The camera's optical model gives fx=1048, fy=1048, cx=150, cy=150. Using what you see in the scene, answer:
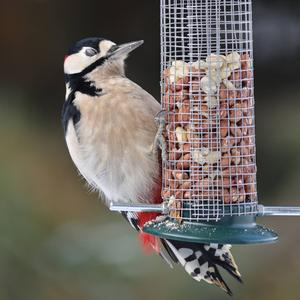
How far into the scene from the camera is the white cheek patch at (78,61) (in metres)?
4.99

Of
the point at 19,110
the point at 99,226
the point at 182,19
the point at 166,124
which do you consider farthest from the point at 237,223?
the point at 19,110

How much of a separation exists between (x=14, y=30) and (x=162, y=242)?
4.19m

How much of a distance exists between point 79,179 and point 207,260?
3.60 metres

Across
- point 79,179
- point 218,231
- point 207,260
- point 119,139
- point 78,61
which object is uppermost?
point 78,61

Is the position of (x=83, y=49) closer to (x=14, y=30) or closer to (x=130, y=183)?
(x=130, y=183)

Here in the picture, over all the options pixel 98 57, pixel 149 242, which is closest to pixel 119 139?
pixel 98 57

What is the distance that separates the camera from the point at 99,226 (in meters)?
8.05

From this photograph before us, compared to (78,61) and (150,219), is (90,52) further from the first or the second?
(150,219)

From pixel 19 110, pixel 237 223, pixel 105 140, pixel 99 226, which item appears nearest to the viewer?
pixel 237 223

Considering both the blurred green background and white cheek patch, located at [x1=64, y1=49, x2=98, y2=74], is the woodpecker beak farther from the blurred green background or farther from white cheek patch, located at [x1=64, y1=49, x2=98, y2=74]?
the blurred green background

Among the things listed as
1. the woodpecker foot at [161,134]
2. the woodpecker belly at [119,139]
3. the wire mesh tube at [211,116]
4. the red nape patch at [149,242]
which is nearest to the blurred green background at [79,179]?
the red nape patch at [149,242]

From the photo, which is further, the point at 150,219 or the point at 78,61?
the point at 150,219

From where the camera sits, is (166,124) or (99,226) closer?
(166,124)

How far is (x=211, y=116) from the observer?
4.60 m
